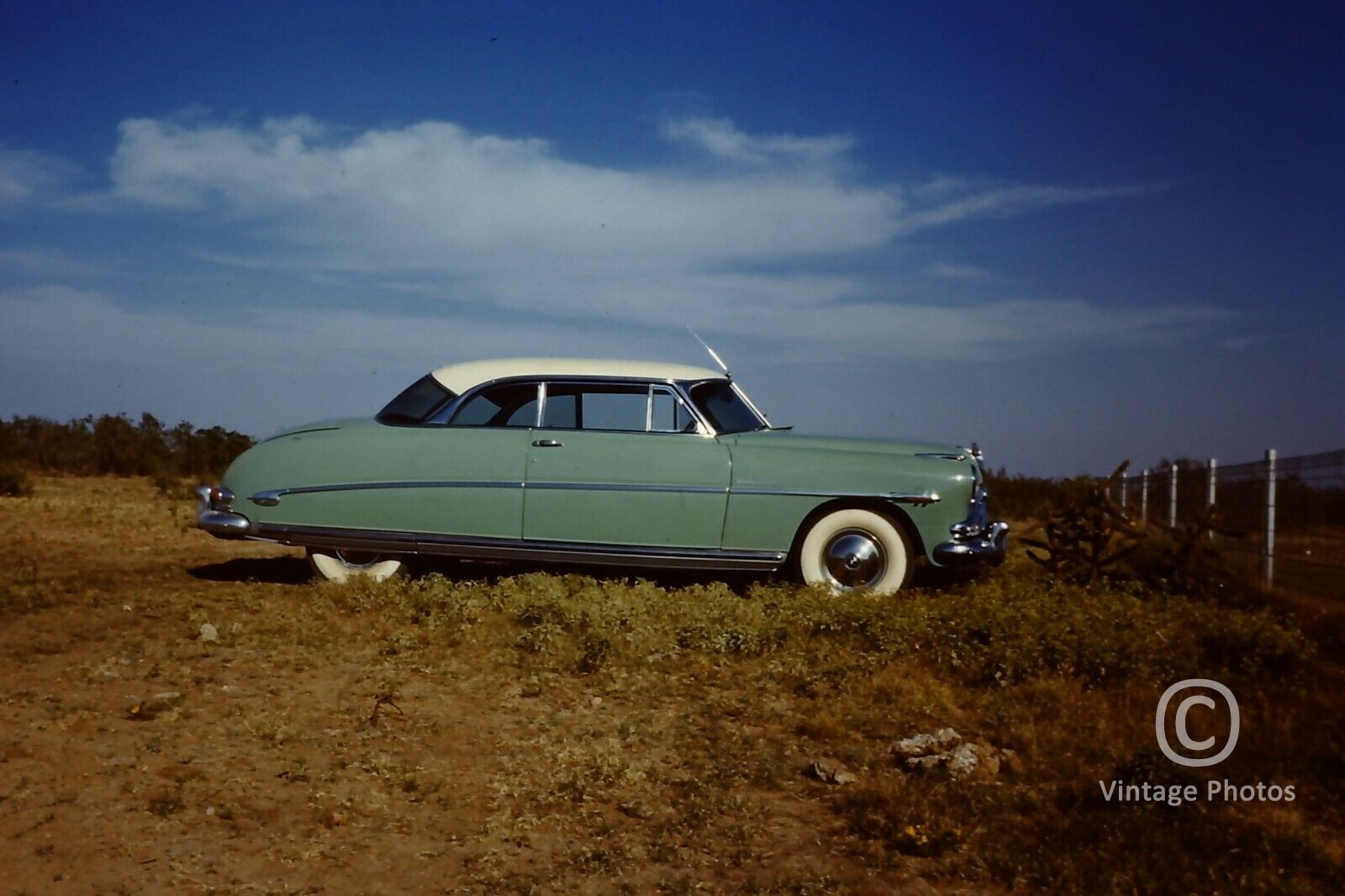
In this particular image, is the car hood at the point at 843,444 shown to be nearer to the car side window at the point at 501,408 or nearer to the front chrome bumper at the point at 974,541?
the front chrome bumper at the point at 974,541

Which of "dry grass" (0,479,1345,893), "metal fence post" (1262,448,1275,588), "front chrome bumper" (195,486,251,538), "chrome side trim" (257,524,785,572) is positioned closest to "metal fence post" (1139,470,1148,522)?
"metal fence post" (1262,448,1275,588)

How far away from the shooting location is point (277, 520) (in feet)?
26.3

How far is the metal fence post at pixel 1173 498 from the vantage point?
15.5 metres

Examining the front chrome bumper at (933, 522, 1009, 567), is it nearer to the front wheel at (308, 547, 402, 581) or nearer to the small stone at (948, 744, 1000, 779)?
the small stone at (948, 744, 1000, 779)

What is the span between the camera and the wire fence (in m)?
8.38

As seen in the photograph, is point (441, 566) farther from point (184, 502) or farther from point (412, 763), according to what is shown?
point (184, 502)

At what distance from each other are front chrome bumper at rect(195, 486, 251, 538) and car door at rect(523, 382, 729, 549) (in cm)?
209

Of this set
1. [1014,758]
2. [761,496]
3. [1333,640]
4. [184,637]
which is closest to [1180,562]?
[1333,640]

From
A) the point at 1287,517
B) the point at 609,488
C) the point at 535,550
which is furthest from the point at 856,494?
the point at 1287,517

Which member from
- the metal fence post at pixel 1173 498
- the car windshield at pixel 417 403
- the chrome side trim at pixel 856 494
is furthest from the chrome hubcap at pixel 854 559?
the metal fence post at pixel 1173 498

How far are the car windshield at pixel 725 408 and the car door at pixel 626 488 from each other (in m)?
0.27

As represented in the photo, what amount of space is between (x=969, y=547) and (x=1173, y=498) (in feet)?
30.3

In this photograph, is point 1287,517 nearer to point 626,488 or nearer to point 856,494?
point 856,494

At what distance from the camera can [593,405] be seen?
8094mm
